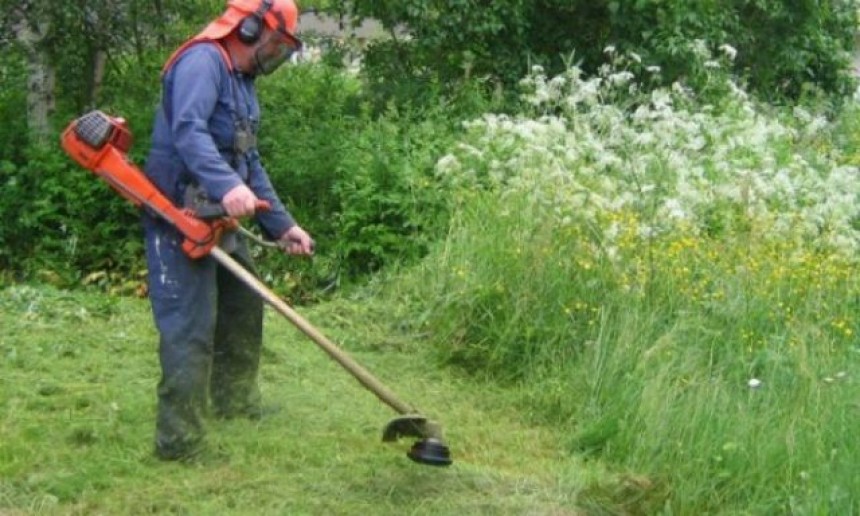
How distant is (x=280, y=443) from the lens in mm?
5387

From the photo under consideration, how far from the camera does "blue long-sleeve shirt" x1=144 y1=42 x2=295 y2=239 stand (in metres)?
4.74

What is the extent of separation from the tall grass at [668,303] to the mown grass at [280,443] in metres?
0.27

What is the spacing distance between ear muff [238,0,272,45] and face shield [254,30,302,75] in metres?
0.04

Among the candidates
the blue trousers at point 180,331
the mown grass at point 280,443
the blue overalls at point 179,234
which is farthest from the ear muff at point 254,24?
the mown grass at point 280,443

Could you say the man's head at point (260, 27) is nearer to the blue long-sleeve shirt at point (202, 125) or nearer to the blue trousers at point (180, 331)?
the blue long-sleeve shirt at point (202, 125)

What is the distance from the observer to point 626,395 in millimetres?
5617

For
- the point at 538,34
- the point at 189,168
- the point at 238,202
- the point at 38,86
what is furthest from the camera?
the point at 538,34

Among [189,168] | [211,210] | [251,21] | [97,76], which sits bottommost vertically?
[211,210]

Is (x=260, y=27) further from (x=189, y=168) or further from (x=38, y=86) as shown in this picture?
(x=38, y=86)

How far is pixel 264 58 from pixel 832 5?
10449 mm

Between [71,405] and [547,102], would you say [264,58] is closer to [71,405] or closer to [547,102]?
[71,405]

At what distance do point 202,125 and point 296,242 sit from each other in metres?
0.86

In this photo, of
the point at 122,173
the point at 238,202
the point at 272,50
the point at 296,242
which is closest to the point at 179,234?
the point at 122,173

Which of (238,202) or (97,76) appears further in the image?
(97,76)
